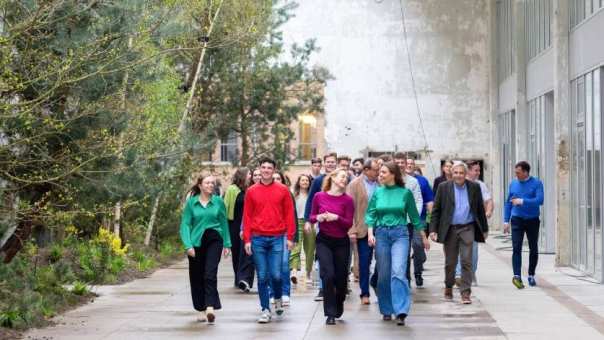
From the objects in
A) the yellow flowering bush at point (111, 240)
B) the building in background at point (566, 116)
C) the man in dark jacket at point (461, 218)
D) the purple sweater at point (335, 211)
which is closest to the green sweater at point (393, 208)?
the purple sweater at point (335, 211)

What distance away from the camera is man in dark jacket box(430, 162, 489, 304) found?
53.5 ft

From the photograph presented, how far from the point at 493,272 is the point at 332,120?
21.6 metres

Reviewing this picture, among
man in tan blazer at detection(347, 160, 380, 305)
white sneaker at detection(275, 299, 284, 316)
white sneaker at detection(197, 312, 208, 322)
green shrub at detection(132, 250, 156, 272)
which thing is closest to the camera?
white sneaker at detection(197, 312, 208, 322)

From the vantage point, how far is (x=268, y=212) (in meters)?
14.4

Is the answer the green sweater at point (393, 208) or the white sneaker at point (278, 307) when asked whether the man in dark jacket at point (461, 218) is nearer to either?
the green sweater at point (393, 208)

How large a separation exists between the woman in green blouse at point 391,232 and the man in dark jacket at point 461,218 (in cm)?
192

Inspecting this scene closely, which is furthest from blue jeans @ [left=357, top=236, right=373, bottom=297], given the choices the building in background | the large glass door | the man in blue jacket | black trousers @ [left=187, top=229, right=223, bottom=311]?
the large glass door

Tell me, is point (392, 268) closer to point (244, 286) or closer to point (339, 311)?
point (339, 311)

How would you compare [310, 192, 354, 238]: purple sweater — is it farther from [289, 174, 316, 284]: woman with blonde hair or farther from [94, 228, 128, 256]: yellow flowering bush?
[94, 228, 128, 256]: yellow flowering bush

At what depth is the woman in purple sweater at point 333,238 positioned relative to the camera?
46.4ft

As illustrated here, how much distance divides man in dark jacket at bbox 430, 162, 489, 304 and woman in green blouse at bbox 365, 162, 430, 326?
1.92 metres

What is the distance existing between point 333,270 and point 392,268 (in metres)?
0.67

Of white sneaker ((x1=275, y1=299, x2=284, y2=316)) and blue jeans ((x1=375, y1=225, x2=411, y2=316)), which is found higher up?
blue jeans ((x1=375, y1=225, x2=411, y2=316))

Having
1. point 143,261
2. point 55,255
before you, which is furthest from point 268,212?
point 143,261
